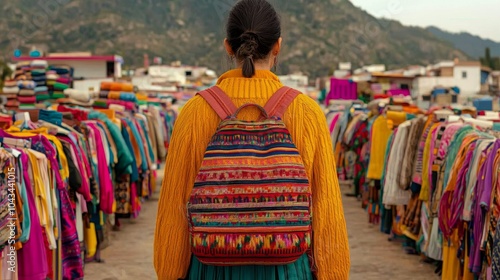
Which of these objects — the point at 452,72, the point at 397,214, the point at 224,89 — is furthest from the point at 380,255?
the point at 452,72

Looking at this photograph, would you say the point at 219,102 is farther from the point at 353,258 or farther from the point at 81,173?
the point at 353,258

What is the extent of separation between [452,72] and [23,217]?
54.5 metres

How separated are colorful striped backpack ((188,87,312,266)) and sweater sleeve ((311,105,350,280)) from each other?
122mm

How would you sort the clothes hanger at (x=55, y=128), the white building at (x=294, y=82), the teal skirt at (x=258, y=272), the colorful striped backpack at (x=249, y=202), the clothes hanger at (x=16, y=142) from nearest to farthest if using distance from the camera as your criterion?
the colorful striped backpack at (x=249, y=202)
the teal skirt at (x=258, y=272)
the clothes hanger at (x=16, y=142)
the clothes hanger at (x=55, y=128)
the white building at (x=294, y=82)

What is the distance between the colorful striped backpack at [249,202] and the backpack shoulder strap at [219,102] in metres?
0.12

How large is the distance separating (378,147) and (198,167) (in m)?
8.37

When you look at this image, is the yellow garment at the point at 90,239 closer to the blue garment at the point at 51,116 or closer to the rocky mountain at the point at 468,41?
the blue garment at the point at 51,116

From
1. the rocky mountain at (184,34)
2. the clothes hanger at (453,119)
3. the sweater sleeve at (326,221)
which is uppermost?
the rocky mountain at (184,34)

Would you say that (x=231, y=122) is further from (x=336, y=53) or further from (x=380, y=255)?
(x=336, y=53)

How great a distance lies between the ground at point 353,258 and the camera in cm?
841

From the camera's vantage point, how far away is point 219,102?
2967 millimetres

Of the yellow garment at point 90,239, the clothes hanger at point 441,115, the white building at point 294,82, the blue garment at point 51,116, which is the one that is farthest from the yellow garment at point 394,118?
the white building at point 294,82

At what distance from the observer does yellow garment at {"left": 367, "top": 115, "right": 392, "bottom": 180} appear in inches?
435

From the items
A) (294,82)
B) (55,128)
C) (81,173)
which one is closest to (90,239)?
(81,173)
